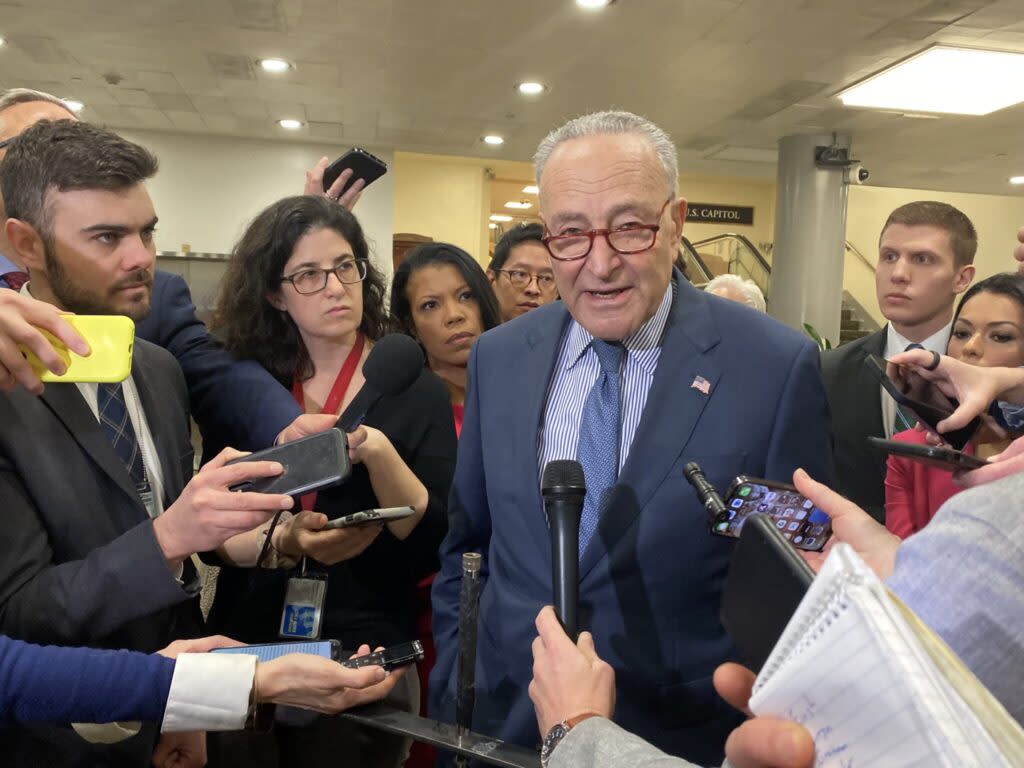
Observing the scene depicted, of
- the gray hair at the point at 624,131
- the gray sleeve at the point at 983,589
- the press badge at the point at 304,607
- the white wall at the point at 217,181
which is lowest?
the press badge at the point at 304,607

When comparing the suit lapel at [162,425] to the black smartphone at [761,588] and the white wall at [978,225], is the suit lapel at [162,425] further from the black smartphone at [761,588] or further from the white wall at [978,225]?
the white wall at [978,225]

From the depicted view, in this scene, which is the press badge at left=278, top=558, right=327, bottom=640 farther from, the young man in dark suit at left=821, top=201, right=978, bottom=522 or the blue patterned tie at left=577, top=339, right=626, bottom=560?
the young man in dark suit at left=821, top=201, right=978, bottom=522

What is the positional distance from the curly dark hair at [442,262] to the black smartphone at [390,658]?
1.54m

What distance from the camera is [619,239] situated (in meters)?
1.52

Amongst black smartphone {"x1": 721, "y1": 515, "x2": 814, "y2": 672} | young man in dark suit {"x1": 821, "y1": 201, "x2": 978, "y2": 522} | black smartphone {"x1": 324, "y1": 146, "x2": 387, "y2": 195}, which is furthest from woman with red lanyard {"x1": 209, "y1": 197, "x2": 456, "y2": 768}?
young man in dark suit {"x1": 821, "y1": 201, "x2": 978, "y2": 522}

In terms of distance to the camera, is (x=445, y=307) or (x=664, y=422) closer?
(x=664, y=422)

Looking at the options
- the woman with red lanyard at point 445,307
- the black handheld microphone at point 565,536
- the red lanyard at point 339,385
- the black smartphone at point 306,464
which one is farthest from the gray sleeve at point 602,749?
the woman with red lanyard at point 445,307

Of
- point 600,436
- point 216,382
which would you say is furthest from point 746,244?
point 600,436

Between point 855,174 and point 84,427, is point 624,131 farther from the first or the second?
point 855,174

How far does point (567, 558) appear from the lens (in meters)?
1.04

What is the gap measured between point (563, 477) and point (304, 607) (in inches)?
35.5

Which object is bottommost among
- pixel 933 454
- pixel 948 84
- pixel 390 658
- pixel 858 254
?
pixel 390 658

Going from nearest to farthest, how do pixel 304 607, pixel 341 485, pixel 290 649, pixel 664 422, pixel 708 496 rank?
pixel 708 496, pixel 290 649, pixel 664 422, pixel 304 607, pixel 341 485

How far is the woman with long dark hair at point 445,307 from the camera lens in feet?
A: 8.64
